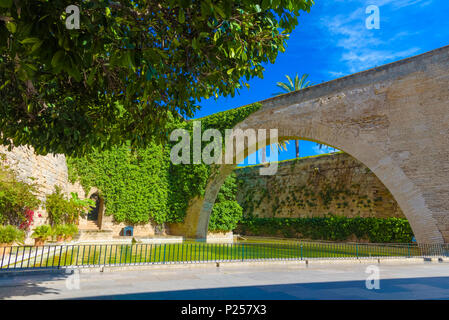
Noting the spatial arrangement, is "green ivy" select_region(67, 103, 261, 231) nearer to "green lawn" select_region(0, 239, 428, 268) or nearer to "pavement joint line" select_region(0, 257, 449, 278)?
"green lawn" select_region(0, 239, 428, 268)

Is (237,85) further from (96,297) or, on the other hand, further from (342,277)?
(342,277)

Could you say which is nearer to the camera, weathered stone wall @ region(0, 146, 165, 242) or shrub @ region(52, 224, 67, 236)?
weathered stone wall @ region(0, 146, 165, 242)

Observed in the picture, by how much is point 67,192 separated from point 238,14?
16574mm

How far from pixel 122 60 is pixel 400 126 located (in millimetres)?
12911

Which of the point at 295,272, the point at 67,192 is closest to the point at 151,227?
the point at 67,192

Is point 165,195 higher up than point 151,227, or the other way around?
point 165,195

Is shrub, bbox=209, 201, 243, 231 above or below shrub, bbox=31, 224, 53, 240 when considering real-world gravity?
above

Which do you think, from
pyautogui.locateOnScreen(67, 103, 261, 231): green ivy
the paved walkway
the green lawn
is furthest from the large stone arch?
the paved walkway

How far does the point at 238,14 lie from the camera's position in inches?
142

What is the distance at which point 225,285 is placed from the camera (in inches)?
211

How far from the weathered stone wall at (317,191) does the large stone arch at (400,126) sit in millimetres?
5877

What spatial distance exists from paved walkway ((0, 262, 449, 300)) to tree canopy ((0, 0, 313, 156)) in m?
2.26

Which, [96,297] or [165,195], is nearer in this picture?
[96,297]

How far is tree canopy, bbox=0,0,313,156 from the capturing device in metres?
2.46
